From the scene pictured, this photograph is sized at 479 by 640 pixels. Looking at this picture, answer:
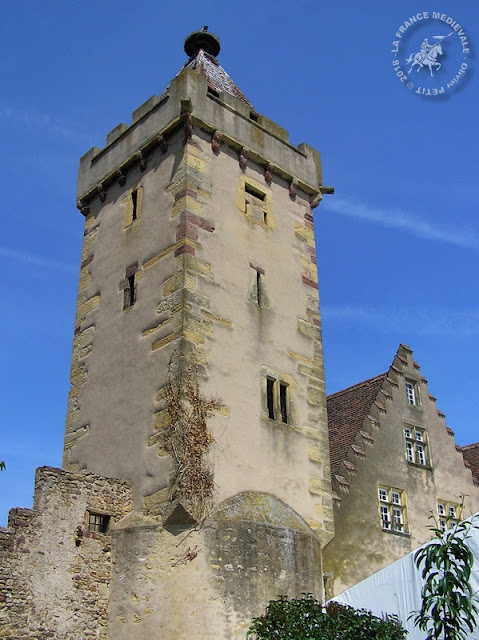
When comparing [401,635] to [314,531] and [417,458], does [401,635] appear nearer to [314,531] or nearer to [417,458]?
[314,531]

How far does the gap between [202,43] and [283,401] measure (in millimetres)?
11244

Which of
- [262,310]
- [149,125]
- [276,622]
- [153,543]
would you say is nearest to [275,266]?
[262,310]

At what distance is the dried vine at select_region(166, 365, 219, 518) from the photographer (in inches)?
526

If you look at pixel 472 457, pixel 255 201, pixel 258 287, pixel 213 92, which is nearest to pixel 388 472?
pixel 258 287

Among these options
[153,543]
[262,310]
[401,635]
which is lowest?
[401,635]

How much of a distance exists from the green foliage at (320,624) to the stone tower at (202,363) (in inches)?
43.7

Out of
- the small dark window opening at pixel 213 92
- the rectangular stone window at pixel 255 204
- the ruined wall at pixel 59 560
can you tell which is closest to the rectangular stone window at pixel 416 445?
the rectangular stone window at pixel 255 204

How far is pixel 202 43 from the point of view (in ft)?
72.0

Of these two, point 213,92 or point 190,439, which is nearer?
point 190,439

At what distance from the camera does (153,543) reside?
521 inches

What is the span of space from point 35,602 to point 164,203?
803 centimetres

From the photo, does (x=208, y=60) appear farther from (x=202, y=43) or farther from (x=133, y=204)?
(x=133, y=204)

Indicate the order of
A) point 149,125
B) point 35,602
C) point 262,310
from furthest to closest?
1. point 149,125
2. point 262,310
3. point 35,602

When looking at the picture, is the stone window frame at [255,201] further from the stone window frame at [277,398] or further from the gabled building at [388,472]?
the gabled building at [388,472]
